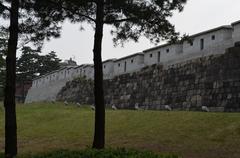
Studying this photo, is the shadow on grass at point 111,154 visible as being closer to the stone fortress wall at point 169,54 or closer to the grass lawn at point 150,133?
the grass lawn at point 150,133

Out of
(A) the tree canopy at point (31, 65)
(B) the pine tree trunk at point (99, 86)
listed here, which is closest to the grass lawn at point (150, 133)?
(B) the pine tree trunk at point (99, 86)

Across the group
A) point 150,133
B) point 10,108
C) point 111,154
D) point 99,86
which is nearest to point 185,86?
point 150,133

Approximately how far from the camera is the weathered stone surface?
20141 mm

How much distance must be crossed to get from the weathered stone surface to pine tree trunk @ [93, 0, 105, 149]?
325 inches

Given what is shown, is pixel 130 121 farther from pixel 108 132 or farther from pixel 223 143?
pixel 223 143

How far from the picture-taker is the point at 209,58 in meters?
22.2

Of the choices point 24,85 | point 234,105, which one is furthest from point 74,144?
point 24,85

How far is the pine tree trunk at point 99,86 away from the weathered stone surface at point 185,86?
825 cm

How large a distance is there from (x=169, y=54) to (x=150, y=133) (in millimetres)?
9525

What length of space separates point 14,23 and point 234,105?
10.2 metres

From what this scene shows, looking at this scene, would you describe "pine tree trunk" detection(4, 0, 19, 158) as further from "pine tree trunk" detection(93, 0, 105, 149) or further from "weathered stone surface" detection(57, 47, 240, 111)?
"weathered stone surface" detection(57, 47, 240, 111)

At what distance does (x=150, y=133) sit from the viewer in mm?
16625

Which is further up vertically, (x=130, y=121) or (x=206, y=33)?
(x=206, y=33)

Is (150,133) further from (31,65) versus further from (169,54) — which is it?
(31,65)
